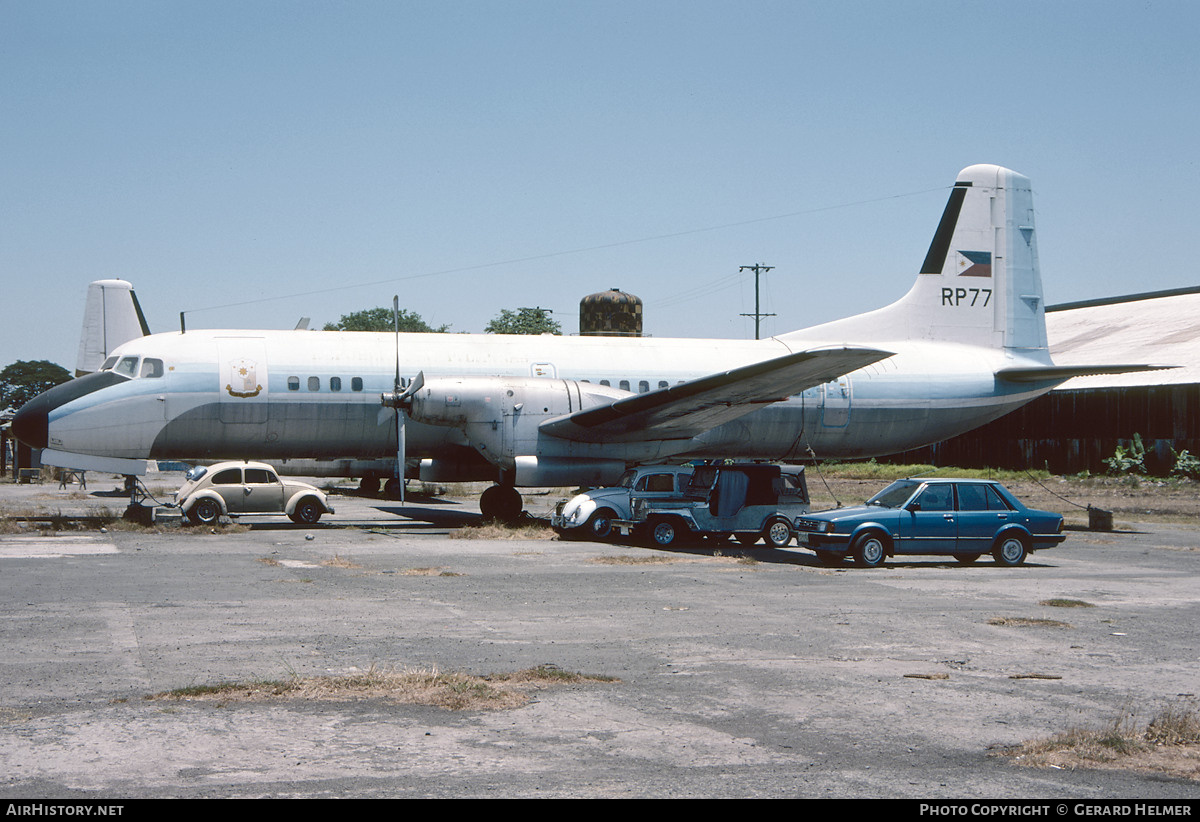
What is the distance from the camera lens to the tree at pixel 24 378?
409ft

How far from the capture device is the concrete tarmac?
655cm

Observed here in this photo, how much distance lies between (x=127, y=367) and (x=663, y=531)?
12.1 m

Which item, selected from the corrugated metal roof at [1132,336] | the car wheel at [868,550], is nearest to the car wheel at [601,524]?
the car wheel at [868,550]

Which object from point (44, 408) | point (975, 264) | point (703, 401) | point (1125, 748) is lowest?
point (1125, 748)

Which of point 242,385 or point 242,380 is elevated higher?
point 242,380

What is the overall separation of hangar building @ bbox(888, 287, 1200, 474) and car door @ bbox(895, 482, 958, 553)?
111ft

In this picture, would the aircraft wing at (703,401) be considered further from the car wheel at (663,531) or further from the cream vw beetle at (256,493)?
the cream vw beetle at (256,493)

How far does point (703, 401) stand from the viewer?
22781 millimetres

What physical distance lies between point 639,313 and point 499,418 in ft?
102

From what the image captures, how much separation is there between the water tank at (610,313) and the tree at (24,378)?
90.5 meters

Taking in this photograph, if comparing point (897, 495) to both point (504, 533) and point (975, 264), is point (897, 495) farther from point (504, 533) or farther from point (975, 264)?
point (975, 264)

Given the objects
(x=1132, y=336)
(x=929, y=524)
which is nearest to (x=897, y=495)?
(x=929, y=524)

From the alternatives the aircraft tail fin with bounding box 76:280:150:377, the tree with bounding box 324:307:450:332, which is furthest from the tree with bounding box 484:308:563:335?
the aircraft tail fin with bounding box 76:280:150:377
